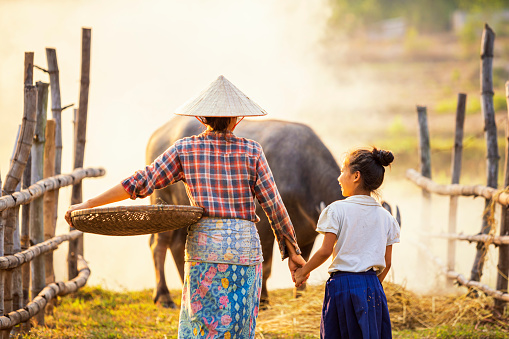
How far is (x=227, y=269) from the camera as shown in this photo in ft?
11.2

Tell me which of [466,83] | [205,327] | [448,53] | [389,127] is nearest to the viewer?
[205,327]

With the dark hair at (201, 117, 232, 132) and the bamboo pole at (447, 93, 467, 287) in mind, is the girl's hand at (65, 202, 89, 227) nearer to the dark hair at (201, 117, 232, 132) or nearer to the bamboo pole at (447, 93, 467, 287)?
the dark hair at (201, 117, 232, 132)

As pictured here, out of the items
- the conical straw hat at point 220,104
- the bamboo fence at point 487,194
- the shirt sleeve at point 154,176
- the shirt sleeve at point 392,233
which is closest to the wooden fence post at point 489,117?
the bamboo fence at point 487,194

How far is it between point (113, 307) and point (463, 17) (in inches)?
915

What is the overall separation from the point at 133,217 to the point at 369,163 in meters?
1.28

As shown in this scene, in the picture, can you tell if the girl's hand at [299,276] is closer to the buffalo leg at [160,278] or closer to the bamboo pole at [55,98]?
the bamboo pole at [55,98]

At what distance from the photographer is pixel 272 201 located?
11.9 ft

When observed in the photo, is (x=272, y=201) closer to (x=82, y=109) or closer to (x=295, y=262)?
(x=295, y=262)

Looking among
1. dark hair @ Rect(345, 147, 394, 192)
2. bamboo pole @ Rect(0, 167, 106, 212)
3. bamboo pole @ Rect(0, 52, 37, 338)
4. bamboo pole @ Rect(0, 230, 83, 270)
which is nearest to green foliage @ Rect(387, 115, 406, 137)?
bamboo pole @ Rect(0, 167, 106, 212)

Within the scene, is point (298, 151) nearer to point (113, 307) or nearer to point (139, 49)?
point (113, 307)

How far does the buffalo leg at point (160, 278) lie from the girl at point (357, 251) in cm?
367

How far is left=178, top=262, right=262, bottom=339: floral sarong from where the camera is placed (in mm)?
3396

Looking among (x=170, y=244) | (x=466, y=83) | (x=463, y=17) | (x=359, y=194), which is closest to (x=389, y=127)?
(x=466, y=83)

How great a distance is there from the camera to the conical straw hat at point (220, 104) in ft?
11.6
